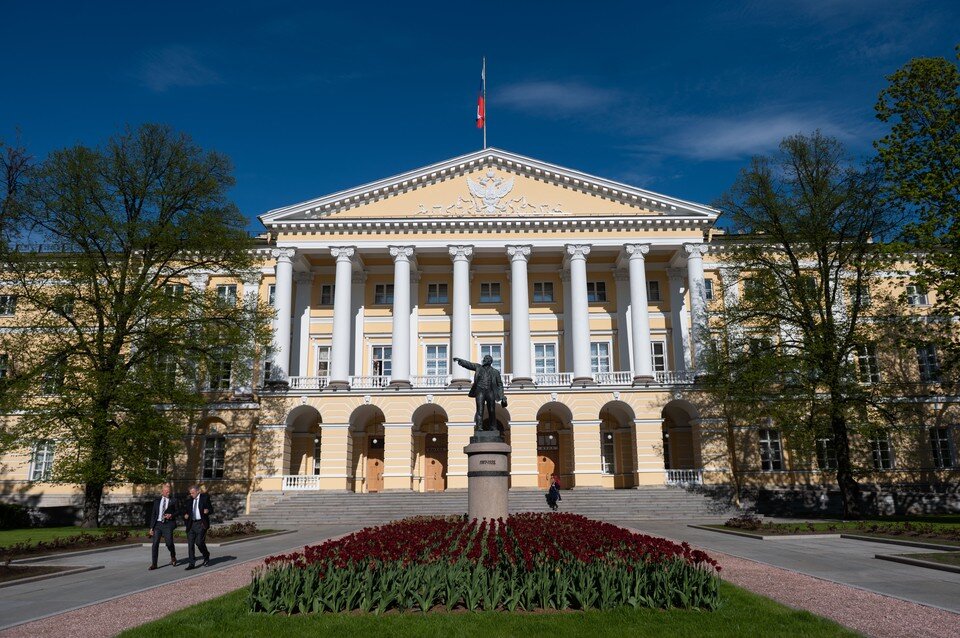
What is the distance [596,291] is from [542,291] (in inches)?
147

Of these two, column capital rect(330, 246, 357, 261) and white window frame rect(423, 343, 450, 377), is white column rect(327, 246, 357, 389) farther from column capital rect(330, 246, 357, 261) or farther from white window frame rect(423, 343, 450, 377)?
white window frame rect(423, 343, 450, 377)

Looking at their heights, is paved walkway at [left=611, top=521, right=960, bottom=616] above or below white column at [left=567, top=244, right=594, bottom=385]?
below

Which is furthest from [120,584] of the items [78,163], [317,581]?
[78,163]

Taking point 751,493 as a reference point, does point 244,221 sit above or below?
above

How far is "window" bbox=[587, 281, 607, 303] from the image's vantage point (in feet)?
155

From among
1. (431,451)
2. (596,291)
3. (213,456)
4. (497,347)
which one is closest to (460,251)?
(497,347)

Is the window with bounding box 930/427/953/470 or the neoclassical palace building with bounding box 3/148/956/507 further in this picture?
the window with bounding box 930/427/953/470

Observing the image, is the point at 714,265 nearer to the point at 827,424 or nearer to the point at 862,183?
the point at 862,183

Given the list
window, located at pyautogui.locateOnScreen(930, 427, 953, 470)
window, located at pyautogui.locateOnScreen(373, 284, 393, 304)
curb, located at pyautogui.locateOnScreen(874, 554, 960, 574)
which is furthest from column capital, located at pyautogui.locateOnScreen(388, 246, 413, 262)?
window, located at pyautogui.locateOnScreen(930, 427, 953, 470)

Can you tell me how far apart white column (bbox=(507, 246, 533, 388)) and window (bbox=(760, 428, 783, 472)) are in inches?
584

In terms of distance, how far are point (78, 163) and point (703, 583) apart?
31.6 metres

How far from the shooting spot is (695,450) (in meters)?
40.5

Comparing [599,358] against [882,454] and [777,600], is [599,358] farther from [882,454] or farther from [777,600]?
[777,600]

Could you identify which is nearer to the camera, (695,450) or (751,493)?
(751,493)
